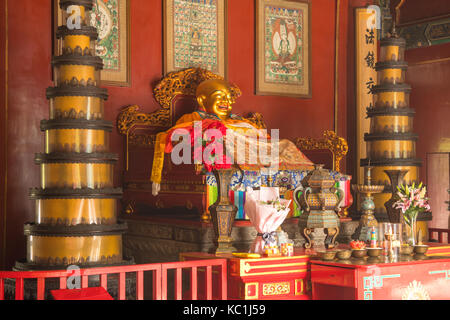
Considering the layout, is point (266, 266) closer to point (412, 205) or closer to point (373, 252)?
point (373, 252)

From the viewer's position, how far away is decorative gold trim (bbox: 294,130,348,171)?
6434 millimetres

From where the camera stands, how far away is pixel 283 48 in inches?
287

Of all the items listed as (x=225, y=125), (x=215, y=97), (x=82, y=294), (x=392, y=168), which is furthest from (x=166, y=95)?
(x=82, y=294)

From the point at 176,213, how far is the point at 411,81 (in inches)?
128

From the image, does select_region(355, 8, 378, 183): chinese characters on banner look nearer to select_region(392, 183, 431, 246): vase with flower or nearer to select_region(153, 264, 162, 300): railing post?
select_region(392, 183, 431, 246): vase with flower

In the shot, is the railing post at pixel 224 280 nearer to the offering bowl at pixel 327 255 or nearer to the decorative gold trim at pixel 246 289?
the decorative gold trim at pixel 246 289

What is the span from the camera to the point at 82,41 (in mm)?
4574

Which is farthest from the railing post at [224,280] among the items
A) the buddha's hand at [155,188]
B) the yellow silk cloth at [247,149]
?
the buddha's hand at [155,188]

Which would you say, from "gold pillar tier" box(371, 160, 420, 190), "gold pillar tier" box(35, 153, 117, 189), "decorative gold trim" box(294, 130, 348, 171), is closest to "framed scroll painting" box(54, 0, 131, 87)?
"decorative gold trim" box(294, 130, 348, 171)

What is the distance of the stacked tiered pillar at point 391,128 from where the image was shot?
19.4 ft

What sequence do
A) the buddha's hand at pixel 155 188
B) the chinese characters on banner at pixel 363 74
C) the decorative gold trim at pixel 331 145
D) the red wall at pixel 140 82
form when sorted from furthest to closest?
the chinese characters on banner at pixel 363 74
the decorative gold trim at pixel 331 145
the red wall at pixel 140 82
the buddha's hand at pixel 155 188

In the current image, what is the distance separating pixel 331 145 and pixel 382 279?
252cm

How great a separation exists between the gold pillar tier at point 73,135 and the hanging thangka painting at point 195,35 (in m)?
2.16

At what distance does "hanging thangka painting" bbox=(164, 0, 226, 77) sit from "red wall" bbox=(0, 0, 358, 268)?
93 millimetres
